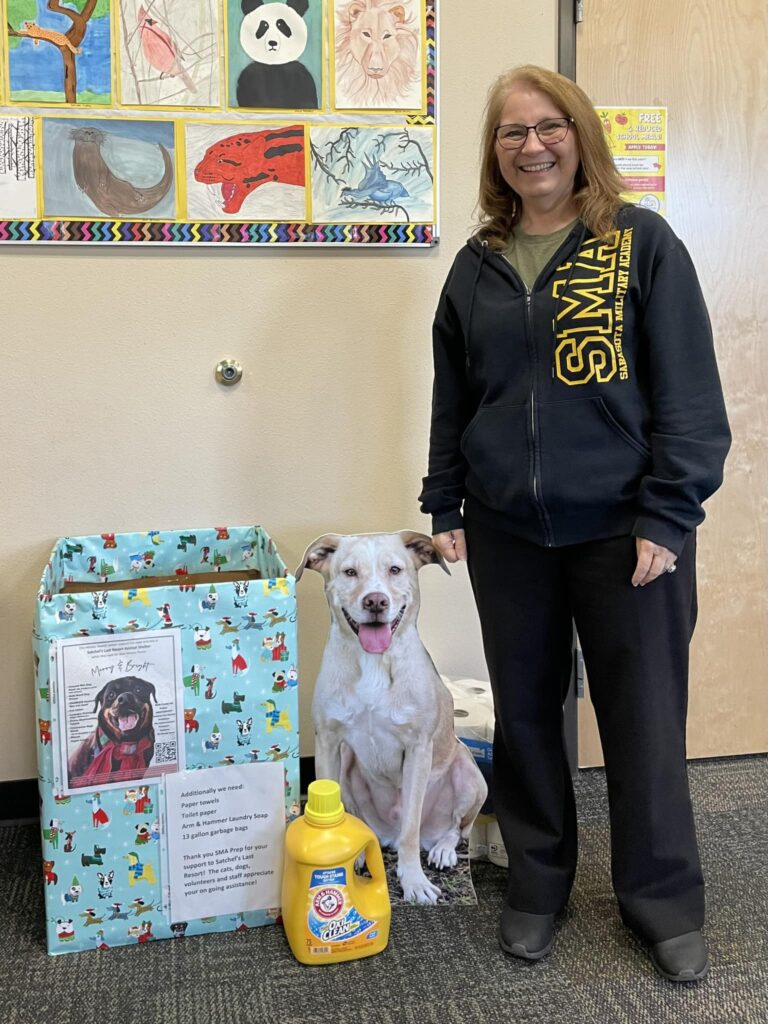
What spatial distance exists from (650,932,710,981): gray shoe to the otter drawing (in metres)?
1.72

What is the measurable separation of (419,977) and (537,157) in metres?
1.35

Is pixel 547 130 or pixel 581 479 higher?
pixel 547 130

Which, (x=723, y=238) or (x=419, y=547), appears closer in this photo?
Answer: (x=419, y=547)

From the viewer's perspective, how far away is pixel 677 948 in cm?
151

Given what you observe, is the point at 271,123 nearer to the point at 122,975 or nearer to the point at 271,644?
the point at 271,644

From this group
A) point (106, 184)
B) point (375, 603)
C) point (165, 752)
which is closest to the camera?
point (165, 752)

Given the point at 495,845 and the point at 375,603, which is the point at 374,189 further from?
the point at 495,845

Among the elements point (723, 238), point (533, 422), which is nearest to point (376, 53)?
point (723, 238)

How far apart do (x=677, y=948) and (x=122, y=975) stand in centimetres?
92

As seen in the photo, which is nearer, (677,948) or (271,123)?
(677,948)

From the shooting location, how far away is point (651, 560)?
1.39 meters

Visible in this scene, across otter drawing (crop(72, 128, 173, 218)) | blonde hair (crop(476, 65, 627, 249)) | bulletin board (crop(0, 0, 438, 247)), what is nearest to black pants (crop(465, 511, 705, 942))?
blonde hair (crop(476, 65, 627, 249))

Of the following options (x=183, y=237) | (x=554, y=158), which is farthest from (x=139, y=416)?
(x=554, y=158)

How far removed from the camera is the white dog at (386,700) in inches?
68.3
